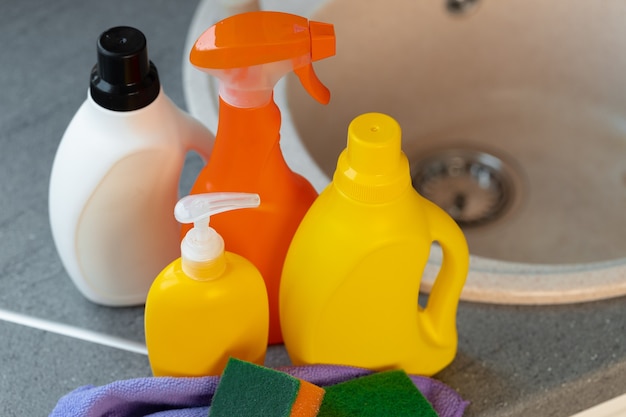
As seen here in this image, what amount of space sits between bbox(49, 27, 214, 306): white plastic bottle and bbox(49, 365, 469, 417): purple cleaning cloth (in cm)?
10

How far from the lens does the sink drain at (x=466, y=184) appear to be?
3.67 feet

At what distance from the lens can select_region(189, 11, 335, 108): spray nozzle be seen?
56cm

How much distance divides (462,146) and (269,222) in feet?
2.02

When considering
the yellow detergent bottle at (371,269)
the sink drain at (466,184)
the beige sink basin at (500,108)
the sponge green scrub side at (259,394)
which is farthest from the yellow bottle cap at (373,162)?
the sink drain at (466,184)

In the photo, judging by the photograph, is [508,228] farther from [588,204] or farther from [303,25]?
[303,25]

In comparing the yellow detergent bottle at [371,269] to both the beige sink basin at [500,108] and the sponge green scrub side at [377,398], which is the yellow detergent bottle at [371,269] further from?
the beige sink basin at [500,108]

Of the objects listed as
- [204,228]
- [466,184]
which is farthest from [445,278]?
[466,184]

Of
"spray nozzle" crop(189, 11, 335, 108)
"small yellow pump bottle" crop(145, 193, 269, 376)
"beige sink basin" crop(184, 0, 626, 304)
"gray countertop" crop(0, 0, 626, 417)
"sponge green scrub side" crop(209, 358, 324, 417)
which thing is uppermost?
"spray nozzle" crop(189, 11, 335, 108)

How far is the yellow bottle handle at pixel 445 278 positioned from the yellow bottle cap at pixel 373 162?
5 centimetres

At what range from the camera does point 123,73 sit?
0.60 metres

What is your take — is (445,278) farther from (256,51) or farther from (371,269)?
(256,51)

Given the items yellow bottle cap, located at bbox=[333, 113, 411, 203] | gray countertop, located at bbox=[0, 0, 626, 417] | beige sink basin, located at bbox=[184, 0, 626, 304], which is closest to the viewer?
yellow bottle cap, located at bbox=[333, 113, 411, 203]

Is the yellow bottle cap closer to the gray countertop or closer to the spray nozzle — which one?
the spray nozzle

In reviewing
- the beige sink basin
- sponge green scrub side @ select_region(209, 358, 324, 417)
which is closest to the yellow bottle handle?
sponge green scrub side @ select_region(209, 358, 324, 417)
